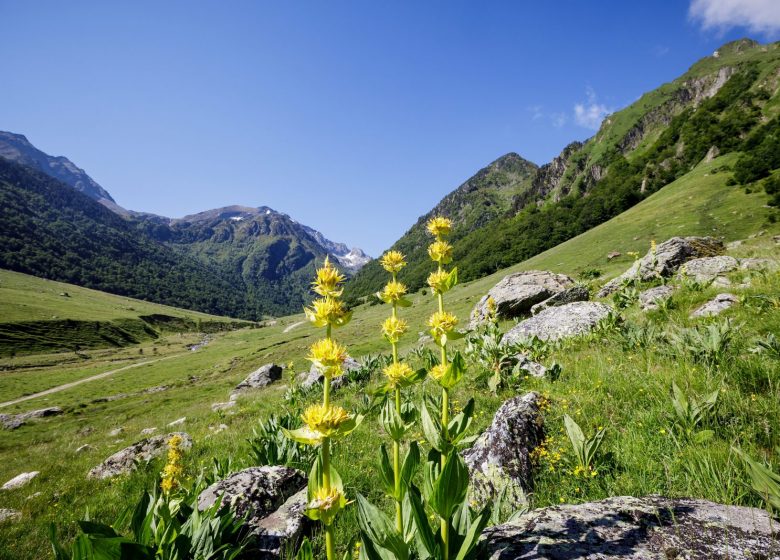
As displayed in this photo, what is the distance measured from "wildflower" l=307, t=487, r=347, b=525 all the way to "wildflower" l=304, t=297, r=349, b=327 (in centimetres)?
100

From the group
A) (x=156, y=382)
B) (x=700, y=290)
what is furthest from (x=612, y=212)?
(x=156, y=382)

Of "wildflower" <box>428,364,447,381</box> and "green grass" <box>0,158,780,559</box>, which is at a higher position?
"wildflower" <box>428,364,447,381</box>

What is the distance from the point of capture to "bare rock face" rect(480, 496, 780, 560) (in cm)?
198

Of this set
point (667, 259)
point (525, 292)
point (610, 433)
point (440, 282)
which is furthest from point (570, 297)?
point (440, 282)

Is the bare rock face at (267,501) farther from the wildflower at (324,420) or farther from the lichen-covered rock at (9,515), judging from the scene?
the lichen-covered rock at (9,515)

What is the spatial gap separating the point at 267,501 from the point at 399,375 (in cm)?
323

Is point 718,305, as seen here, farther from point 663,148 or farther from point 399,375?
point 663,148

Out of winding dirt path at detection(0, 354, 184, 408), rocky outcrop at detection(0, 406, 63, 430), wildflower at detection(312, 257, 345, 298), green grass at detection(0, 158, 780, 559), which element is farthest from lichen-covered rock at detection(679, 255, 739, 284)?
winding dirt path at detection(0, 354, 184, 408)

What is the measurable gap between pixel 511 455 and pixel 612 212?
116 metres

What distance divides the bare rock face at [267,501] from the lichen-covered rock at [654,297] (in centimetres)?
1152

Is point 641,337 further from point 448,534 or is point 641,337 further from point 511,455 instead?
point 448,534

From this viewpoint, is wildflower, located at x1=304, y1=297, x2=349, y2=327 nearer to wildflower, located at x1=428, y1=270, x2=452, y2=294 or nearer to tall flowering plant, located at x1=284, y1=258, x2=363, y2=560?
tall flowering plant, located at x1=284, y1=258, x2=363, y2=560

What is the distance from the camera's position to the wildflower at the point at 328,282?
245 cm

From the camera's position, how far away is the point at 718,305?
876 centimetres
